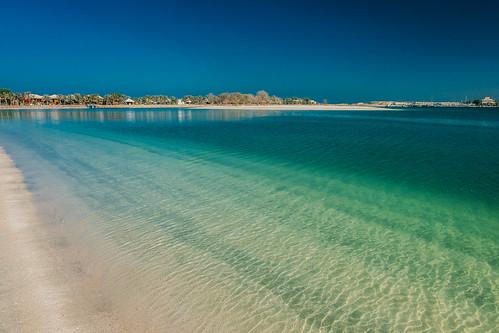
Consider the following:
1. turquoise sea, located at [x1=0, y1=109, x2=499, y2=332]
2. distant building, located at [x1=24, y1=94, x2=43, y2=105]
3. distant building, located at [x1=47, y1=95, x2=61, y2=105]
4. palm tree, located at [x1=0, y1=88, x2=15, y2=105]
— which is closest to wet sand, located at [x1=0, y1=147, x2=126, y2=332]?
turquoise sea, located at [x1=0, y1=109, x2=499, y2=332]

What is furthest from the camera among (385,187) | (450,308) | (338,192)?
(385,187)

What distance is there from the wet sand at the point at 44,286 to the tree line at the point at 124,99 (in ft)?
478

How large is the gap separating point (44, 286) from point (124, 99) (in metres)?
161

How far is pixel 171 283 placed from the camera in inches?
196

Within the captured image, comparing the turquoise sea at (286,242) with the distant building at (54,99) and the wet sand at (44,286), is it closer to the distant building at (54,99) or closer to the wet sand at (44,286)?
the wet sand at (44,286)

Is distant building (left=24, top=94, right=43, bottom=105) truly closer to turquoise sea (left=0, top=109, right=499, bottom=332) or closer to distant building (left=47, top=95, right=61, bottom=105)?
distant building (left=47, top=95, right=61, bottom=105)

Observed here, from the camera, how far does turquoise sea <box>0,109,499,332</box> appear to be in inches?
171

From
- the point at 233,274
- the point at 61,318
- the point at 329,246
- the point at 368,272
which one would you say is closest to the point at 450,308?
the point at 368,272

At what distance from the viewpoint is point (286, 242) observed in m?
6.48

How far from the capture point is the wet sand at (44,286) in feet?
13.0

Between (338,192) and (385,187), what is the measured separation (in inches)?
78.4

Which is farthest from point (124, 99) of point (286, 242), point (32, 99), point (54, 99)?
point (286, 242)

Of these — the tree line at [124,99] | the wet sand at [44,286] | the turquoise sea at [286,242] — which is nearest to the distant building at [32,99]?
the tree line at [124,99]

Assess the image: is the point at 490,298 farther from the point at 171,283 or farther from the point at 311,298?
the point at 171,283
